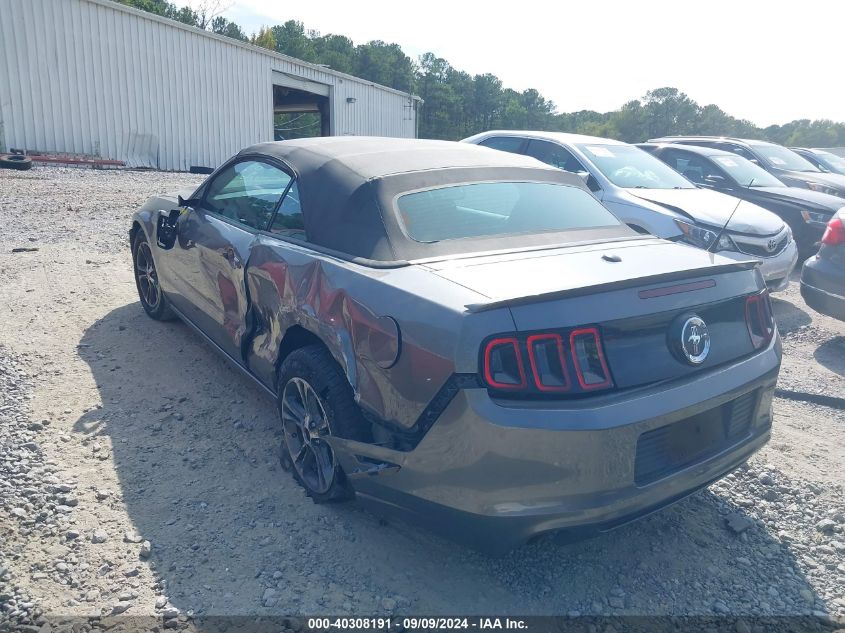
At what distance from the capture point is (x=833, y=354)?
5551mm

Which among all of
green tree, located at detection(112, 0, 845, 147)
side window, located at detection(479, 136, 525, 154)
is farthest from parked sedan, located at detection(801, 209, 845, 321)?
green tree, located at detection(112, 0, 845, 147)

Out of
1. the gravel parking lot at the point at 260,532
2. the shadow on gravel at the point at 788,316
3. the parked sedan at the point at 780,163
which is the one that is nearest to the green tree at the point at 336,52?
the parked sedan at the point at 780,163

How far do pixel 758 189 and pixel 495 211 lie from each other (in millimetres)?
7216

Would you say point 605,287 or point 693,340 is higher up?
point 605,287

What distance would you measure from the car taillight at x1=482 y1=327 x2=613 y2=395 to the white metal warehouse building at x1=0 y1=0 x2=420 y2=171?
16701 mm

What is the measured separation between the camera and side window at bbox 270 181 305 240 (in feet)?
11.0

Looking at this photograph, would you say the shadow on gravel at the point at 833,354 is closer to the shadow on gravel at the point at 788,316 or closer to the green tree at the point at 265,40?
the shadow on gravel at the point at 788,316

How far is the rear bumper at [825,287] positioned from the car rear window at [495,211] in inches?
114

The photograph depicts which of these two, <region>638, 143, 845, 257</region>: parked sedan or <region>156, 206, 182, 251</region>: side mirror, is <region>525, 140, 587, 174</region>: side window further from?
<region>156, 206, 182, 251</region>: side mirror

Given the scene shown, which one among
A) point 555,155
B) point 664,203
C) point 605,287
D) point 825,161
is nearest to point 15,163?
point 555,155

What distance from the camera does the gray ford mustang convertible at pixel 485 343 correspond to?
224 cm

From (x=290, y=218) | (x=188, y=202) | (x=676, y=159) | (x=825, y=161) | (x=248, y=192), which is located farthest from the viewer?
(x=825, y=161)

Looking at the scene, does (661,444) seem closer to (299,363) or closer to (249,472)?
(299,363)

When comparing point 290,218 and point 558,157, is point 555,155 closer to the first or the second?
point 558,157
